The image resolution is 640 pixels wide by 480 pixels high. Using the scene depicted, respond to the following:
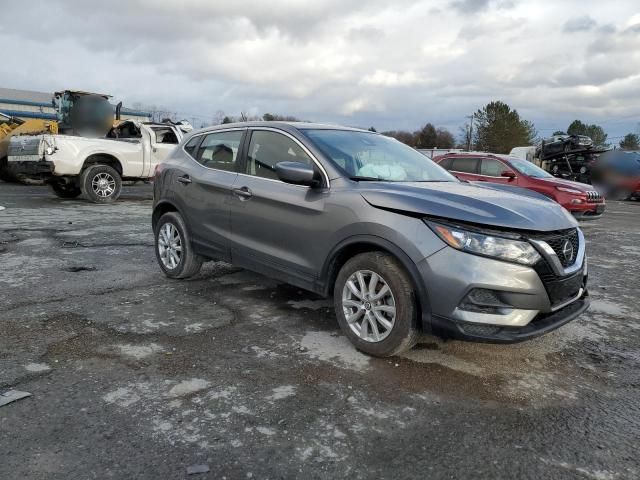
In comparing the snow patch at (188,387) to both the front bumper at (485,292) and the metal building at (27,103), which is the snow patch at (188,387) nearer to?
the front bumper at (485,292)

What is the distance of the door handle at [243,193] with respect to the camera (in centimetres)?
456

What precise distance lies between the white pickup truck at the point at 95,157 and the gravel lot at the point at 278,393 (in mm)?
7185

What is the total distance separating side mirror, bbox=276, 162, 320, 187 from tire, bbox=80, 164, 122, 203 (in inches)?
384

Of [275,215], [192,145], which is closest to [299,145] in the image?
[275,215]

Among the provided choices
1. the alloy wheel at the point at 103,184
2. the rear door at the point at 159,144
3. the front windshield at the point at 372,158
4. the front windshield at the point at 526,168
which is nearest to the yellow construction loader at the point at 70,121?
the rear door at the point at 159,144

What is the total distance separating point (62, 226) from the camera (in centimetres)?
890

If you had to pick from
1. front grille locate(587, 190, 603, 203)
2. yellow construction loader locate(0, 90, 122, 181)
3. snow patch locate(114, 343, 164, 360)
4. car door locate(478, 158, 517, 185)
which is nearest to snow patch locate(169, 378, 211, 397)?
snow patch locate(114, 343, 164, 360)

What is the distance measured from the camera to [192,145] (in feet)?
18.4

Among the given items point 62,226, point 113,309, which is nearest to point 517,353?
point 113,309

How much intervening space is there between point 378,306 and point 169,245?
2915mm

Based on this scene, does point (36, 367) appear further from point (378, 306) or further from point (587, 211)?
point (587, 211)

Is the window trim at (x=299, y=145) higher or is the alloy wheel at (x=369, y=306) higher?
the window trim at (x=299, y=145)

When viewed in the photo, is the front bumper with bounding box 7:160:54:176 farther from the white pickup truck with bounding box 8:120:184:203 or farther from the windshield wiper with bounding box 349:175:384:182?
the windshield wiper with bounding box 349:175:384:182

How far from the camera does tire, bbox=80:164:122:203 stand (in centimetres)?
1223
